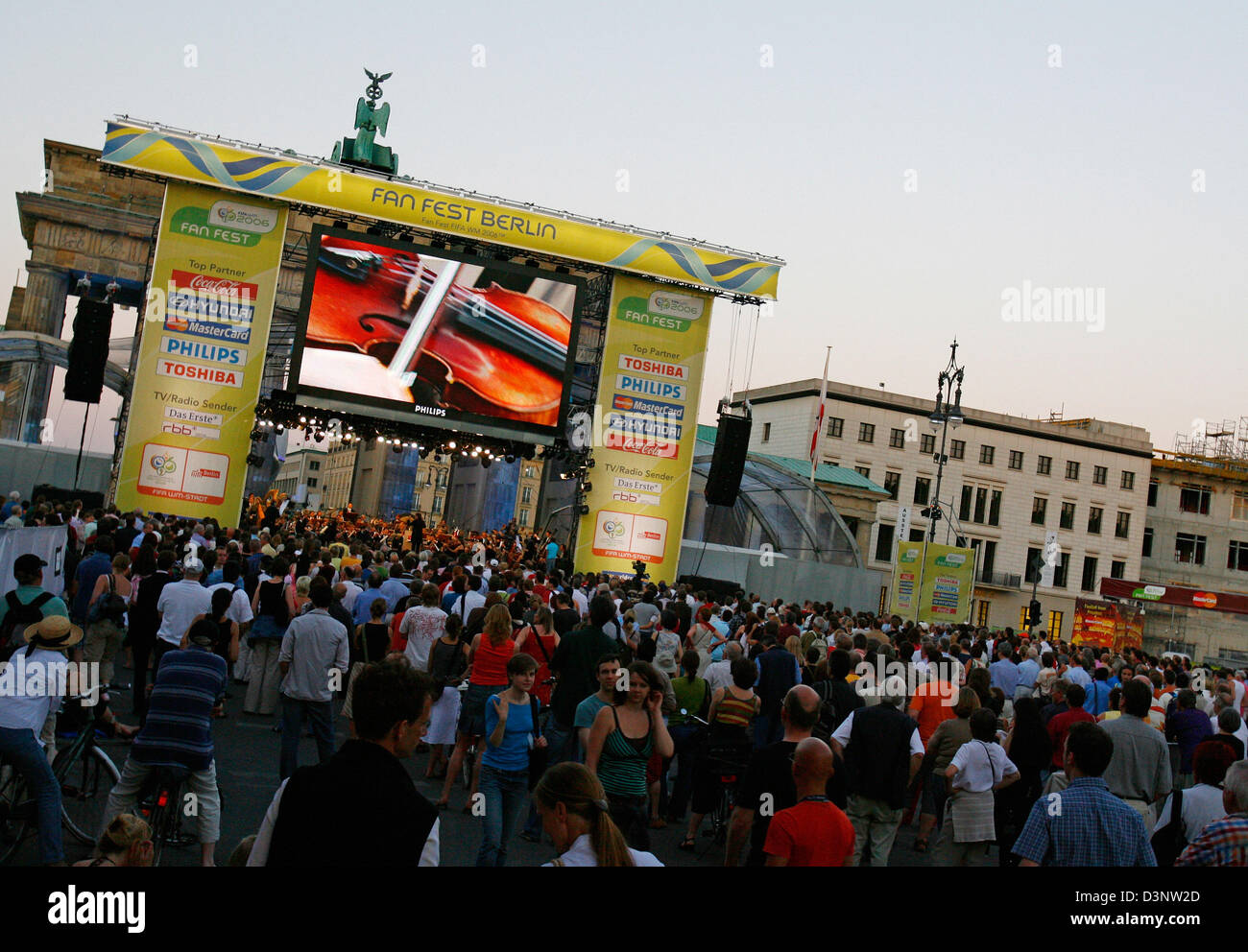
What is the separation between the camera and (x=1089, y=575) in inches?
2623

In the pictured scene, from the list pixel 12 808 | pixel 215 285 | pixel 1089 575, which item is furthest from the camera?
pixel 1089 575

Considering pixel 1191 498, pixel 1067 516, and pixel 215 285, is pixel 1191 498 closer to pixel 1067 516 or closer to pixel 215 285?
pixel 1067 516

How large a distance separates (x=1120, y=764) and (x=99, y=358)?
23996 millimetres

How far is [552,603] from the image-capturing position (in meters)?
13.5

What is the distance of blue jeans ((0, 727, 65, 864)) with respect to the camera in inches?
253

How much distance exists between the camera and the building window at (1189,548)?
2650 inches

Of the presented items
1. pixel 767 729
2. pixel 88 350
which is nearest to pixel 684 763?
pixel 767 729

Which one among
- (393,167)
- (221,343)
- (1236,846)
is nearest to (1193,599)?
(393,167)

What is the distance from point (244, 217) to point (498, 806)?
77.4ft

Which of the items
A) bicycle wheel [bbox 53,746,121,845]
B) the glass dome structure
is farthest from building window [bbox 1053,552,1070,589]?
bicycle wheel [bbox 53,746,121,845]

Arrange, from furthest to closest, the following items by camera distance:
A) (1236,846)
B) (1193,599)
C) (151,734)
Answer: (1193,599), (151,734), (1236,846)

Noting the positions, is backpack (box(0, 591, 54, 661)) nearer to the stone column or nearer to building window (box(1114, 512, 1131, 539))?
the stone column

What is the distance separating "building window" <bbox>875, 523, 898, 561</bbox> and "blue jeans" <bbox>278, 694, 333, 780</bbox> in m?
55.0

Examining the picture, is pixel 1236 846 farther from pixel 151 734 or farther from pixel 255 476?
pixel 255 476
